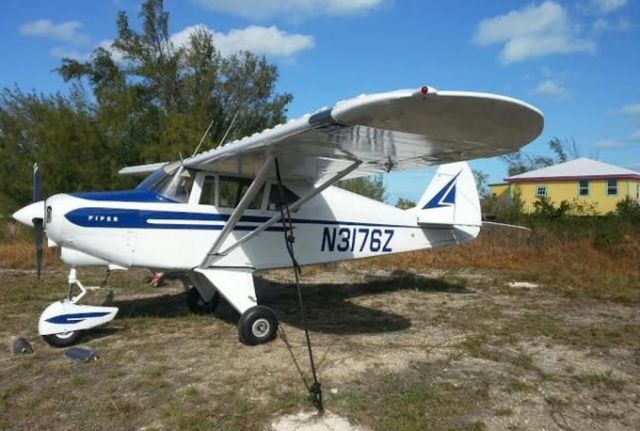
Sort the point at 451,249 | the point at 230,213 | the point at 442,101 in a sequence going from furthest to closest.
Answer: the point at 451,249 < the point at 230,213 < the point at 442,101

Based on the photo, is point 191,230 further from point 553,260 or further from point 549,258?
point 549,258

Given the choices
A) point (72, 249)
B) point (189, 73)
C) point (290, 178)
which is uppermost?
point (189, 73)

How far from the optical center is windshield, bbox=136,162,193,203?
6.27 metres

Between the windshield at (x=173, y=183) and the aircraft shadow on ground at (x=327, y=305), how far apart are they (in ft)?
6.10

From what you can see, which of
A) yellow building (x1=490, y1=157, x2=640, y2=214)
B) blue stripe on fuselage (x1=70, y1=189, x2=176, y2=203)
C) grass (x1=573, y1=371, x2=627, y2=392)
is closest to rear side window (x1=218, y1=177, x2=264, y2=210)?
blue stripe on fuselage (x1=70, y1=189, x2=176, y2=203)

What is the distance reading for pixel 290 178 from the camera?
6801 mm

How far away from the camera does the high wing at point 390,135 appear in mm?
3641

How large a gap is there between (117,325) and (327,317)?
275 cm

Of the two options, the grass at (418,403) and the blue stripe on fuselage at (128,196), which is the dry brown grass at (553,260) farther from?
the blue stripe on fuselage at (128,196)

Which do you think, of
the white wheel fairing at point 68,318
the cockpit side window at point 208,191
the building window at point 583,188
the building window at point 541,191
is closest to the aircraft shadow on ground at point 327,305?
the white wheel fairing at point 68,318

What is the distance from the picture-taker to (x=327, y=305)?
8109 millimetres

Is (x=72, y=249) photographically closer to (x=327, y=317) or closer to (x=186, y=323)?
(x=186, y=323)

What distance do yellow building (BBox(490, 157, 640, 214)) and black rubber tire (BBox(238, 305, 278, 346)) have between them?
2786cm

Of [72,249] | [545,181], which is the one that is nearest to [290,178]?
[72,249]
